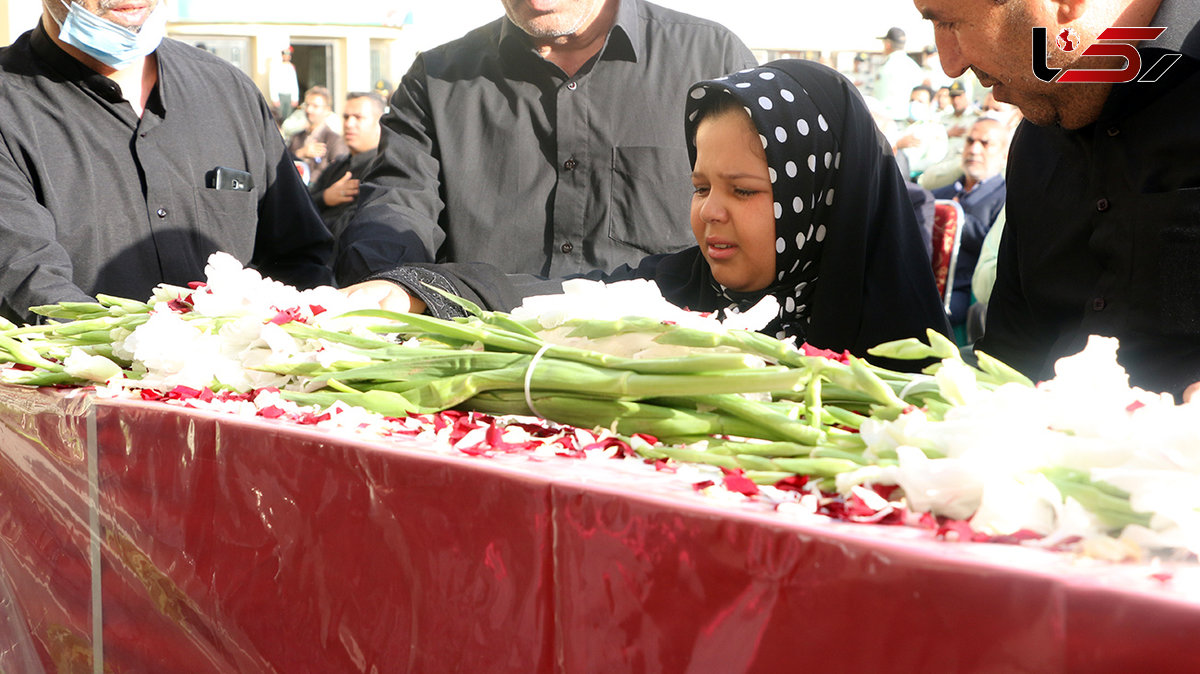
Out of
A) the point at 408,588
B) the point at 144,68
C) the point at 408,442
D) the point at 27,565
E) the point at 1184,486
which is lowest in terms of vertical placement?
the point at 27,565

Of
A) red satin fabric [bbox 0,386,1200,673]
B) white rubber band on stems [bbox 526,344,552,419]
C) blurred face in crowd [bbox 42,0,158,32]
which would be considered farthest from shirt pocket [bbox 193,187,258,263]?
white rubber band on stems [bbox 526,344,552,419]

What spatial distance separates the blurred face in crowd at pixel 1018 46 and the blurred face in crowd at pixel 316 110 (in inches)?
373

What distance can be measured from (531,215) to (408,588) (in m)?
1.92

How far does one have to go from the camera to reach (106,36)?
122 inches

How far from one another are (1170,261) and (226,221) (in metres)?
2.60

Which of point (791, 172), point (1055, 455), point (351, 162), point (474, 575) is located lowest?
point (351, 162)

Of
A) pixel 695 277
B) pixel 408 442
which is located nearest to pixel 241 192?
pixel 695 277

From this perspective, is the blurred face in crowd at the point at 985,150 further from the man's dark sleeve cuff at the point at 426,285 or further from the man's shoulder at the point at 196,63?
the man's dark sleeve cuff at the point at 426,285

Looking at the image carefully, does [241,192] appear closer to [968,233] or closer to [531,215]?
[531,215]

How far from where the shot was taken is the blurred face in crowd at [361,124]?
27.1ft

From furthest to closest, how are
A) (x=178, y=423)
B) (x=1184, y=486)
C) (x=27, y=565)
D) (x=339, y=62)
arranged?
(x=339, y=62) → (x=27, y=565) → (x=178, y=423) → (x=1184, y=486)

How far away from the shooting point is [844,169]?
7.34 ft

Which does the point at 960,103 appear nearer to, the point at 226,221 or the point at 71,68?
the point at 226,221

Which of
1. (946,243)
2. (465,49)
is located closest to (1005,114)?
(946,243)
